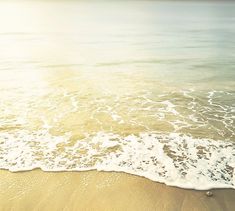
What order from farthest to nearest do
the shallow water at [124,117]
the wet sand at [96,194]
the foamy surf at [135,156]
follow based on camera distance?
the shallow water at [124,117], the foamy surf at [135,156], the wet sand at [96,194]

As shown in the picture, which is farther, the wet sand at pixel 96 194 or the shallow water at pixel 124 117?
the shallow water at pixel 124 117

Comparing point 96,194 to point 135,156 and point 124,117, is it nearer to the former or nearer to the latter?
point 135,156

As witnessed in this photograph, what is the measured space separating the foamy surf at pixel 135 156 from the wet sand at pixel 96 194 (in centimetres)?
25

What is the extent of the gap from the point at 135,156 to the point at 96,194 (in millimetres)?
1922

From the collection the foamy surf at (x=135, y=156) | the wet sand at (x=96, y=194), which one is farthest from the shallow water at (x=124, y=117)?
the wet sand at (x=96, y=194)

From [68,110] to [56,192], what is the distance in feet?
17.1

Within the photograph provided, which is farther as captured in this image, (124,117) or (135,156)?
(124,117)

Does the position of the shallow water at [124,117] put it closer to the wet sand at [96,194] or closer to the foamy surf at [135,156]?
the foamy surf at [135,156]

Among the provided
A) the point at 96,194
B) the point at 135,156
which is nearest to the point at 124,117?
the point at 135,156

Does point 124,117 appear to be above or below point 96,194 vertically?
below

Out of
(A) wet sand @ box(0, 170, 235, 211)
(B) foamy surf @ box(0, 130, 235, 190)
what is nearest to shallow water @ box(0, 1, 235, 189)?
(B) foamy surf @ box(0, 130, 235, 190)

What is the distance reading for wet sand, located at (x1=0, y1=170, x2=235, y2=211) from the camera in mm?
→ 5875

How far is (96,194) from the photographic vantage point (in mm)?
6207

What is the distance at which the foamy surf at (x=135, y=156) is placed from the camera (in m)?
6.88
